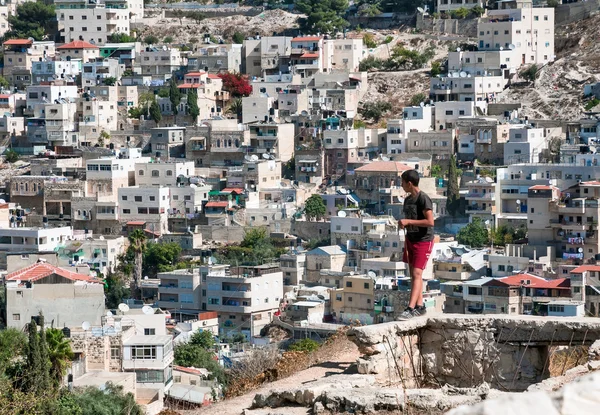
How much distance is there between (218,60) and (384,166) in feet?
41.7

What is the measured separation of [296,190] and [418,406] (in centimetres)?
3747

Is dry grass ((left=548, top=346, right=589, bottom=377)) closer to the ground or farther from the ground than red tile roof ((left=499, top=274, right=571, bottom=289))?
farther from the ground

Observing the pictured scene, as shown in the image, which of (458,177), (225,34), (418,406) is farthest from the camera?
(225,34)

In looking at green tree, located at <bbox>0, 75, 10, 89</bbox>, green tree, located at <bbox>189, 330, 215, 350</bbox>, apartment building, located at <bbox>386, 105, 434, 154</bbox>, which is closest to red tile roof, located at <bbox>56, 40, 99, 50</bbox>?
green tree, located at <bbox>0, 75, 10, 89</bbox>

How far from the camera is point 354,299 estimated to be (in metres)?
35.8

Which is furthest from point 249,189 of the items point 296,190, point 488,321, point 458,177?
point 488,321

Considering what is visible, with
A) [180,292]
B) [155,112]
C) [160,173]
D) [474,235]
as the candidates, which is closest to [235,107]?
[155,112]

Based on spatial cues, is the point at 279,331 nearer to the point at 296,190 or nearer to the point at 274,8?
the point at 296,190

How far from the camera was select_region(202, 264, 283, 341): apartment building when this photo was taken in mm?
36625

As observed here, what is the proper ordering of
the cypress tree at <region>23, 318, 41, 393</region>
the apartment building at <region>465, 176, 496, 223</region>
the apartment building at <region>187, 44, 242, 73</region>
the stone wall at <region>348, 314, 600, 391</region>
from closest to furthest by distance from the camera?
the stone wall at <region>348, 314, 600, 391</region>
the cypress tree at <region>23, 318, 41, 393</region>
the apartment building at <region>465, 176, 496, 223</region>
the apartment building at <region>187, 44, 242, 73</region>

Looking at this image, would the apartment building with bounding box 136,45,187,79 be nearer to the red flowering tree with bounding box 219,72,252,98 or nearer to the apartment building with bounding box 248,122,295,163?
the red flowering tree with bounding box 219,72,252,98

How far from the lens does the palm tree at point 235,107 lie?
5156 centimetres

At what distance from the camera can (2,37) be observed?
61.4m

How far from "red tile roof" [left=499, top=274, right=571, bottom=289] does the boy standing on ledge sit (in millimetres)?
24686
